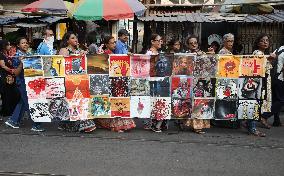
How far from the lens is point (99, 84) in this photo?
8.15 metres

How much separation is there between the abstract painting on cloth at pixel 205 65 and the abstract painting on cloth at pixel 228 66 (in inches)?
4.2

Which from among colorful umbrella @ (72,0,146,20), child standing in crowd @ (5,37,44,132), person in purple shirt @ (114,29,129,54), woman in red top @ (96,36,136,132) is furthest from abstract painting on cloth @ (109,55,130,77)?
colorful umbrella @ (72,0,146,20)

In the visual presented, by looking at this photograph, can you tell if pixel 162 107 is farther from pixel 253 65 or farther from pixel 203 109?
pixel 253 65

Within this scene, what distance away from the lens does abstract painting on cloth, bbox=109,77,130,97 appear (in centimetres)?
816

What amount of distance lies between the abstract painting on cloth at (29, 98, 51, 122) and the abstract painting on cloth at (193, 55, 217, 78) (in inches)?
111

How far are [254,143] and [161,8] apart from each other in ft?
34.8

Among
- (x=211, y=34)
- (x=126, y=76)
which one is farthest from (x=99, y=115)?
(x=211, y=34)

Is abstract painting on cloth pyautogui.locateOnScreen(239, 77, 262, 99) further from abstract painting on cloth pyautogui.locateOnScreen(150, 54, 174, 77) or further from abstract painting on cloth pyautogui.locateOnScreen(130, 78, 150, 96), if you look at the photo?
abstract painting on cloth pyautogui.locateOnScreen(130, 78, 150, 96)

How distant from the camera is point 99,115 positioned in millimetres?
8203

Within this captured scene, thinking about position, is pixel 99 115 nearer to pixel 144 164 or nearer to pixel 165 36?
pixel 144 164

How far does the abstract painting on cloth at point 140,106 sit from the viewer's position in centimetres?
823

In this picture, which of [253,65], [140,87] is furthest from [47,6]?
[253,65]

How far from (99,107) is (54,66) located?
1106mm

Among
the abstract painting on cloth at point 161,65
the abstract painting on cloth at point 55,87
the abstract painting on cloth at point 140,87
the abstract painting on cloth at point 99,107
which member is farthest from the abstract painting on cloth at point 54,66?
the abstract painting on cloth at point 161,65
